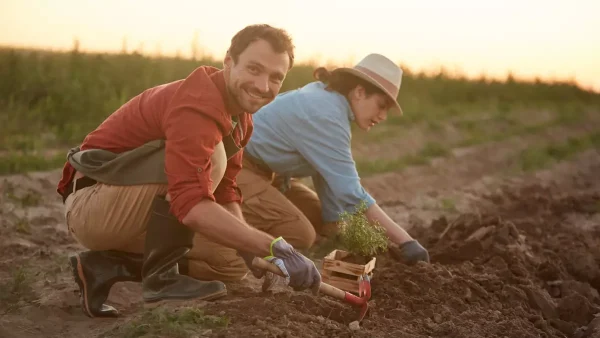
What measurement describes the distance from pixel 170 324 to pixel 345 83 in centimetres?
212

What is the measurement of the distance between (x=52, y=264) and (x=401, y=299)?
1.98 metres

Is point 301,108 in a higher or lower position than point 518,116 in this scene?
higher

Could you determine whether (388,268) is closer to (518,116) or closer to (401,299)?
(401,299)

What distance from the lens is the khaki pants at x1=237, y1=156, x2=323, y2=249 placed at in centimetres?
497

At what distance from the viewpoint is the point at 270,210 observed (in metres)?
5.02

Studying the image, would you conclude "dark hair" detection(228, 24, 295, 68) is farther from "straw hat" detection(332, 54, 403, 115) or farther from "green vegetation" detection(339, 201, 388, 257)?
"straw hat" detection(332, 54, 403, 115)

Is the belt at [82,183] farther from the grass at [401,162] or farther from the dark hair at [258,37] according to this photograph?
the grass at [401,162]

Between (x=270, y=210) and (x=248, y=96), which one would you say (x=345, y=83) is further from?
(x=248, y=96)

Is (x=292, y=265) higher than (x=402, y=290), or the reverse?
(x=292, y=265)

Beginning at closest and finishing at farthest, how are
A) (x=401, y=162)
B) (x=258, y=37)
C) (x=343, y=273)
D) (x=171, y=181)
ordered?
(x=171, y=181)
(x=258, y=37)
(x=343, y=273)
(x=401, y=162)

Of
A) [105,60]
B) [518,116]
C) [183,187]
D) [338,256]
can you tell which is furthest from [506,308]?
[518,116]

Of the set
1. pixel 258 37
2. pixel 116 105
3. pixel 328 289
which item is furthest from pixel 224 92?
pixel 116 105

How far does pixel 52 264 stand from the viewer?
4.58m

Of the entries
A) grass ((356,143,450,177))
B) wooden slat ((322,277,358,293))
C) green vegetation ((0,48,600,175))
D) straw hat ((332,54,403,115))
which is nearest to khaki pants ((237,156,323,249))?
straw hat ((332,54,403,115))
